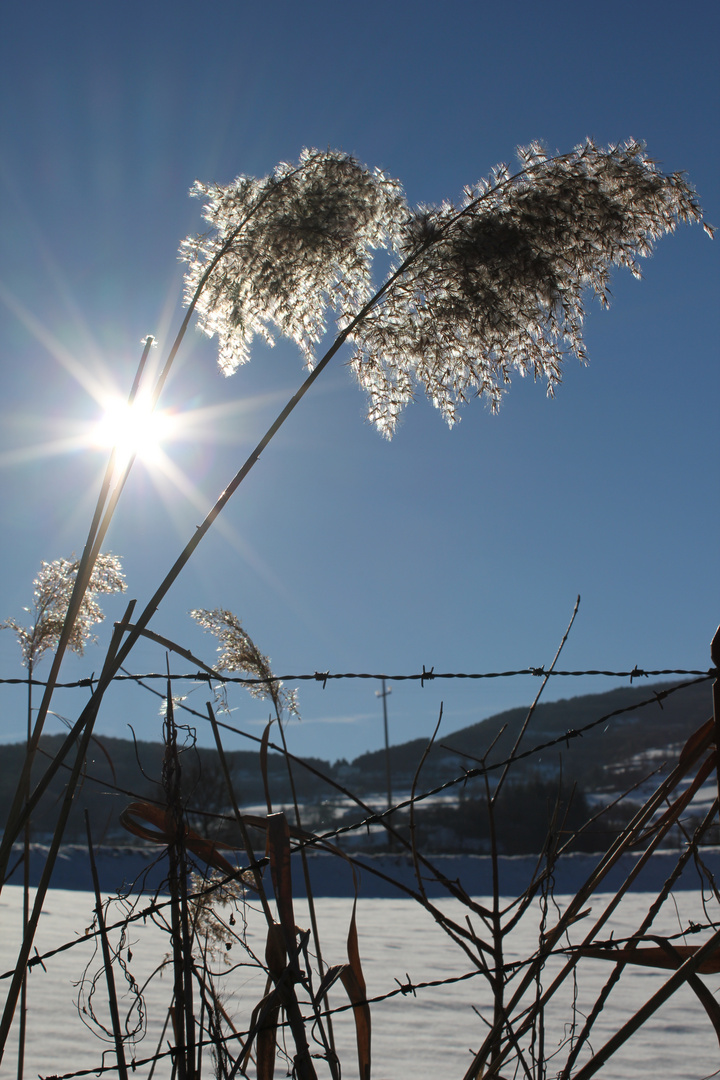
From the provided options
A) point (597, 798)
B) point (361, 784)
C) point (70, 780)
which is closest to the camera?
point (70, 780)

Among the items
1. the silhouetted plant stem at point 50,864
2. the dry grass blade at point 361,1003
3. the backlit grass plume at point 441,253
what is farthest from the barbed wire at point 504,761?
the backlit grass plume at point 441,253

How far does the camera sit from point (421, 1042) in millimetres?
3666

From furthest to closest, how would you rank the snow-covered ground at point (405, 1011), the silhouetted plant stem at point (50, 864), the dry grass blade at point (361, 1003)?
1. the snow-covered ground at point (405, 1011)
2. the silhouetted plant stem at point (50, 864)
3. the dry grass blade at point (361, 1003)

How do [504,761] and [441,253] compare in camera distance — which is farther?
[441,253]

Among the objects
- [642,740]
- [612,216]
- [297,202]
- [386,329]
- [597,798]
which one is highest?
[297,202]

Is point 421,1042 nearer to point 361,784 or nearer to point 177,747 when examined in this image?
point 177,747

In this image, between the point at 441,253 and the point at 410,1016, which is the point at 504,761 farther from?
the point at 410,1016

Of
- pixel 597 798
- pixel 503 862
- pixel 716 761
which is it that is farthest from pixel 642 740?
pixel 716 761

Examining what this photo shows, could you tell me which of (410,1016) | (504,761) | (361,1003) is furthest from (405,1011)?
(504,761)

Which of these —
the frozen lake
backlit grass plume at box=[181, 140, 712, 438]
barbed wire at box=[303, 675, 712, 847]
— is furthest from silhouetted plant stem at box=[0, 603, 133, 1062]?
backlit grass plume at box=[181, 140, 712, 438]

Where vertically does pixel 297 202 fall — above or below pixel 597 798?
above

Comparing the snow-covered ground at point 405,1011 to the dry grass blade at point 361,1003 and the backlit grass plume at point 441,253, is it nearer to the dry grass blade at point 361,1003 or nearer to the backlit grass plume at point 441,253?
the dry grass blade at point 361,1003

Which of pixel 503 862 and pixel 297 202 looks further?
pixel 503 862

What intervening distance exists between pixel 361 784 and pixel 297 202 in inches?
1603
